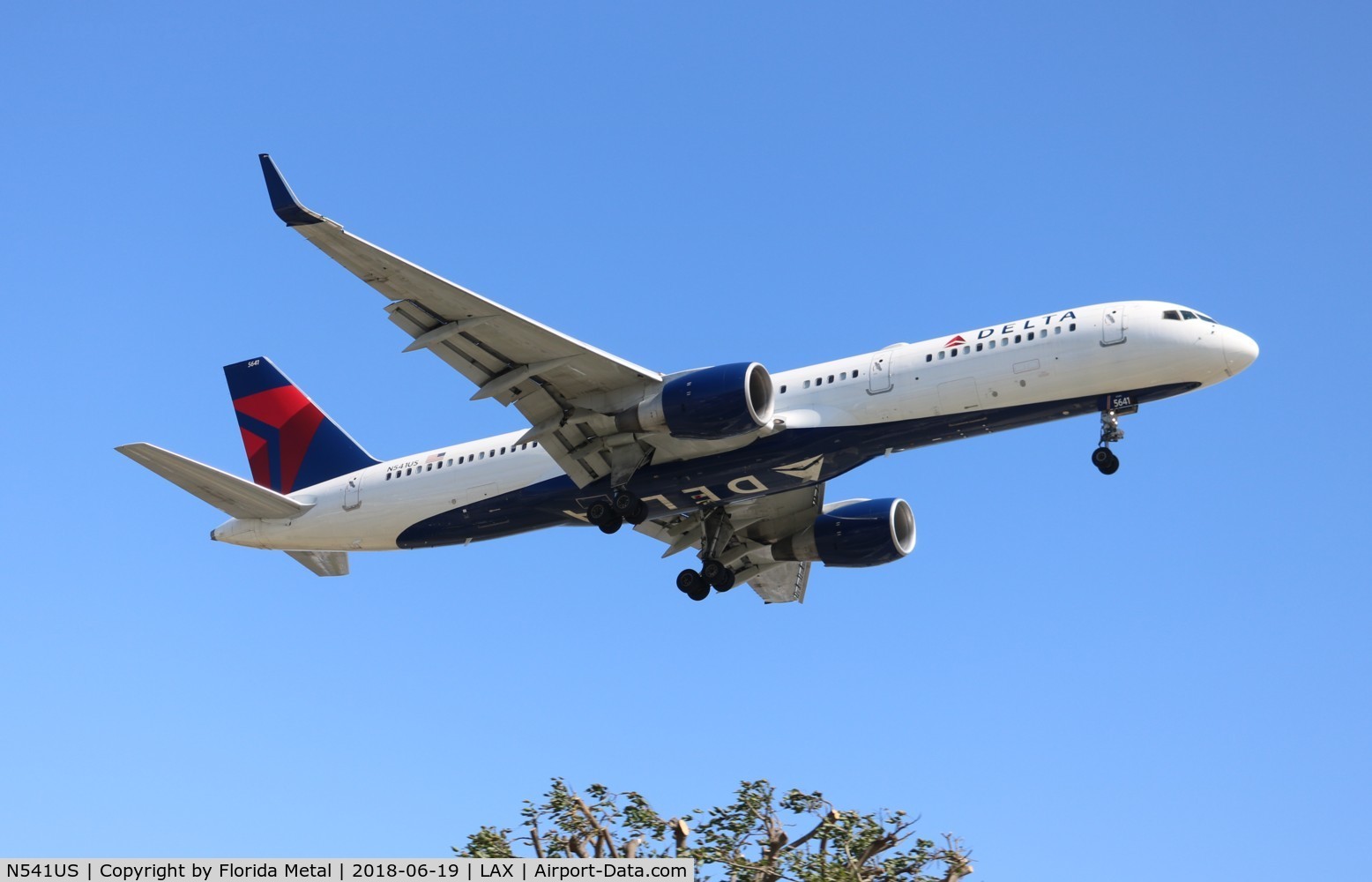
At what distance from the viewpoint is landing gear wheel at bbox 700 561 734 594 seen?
38812 millimetres

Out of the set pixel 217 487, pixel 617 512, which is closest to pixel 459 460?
pixel 617 512

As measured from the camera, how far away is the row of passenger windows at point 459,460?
36.3m

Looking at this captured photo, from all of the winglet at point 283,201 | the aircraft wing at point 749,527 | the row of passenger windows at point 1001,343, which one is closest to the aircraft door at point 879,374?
the row of passenger windows at point 1001,343

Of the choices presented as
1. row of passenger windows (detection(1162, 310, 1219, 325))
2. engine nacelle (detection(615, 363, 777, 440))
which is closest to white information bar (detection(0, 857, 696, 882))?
engine nacelle (detection(615, 363, 777, 440))

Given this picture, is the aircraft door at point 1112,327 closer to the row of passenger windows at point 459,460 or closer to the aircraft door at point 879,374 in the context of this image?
the aircraft door at point 879,374

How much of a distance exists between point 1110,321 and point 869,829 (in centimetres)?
1116

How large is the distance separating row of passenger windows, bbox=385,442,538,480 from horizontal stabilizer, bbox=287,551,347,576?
3031 mm

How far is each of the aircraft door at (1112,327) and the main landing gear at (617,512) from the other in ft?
34.3

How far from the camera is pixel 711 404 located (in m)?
31.6

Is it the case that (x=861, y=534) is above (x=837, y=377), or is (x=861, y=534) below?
below

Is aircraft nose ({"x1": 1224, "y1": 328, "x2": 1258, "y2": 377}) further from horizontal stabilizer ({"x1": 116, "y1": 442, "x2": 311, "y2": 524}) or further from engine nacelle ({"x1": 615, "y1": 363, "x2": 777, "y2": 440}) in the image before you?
horizontal stabilizer ({"x1": 116, "y1": 442, "x2": 311, "y2": 524})

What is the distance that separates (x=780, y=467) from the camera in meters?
33.7

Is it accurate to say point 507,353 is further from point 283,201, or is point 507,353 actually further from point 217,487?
point 217,487

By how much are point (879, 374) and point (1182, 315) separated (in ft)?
20.1
